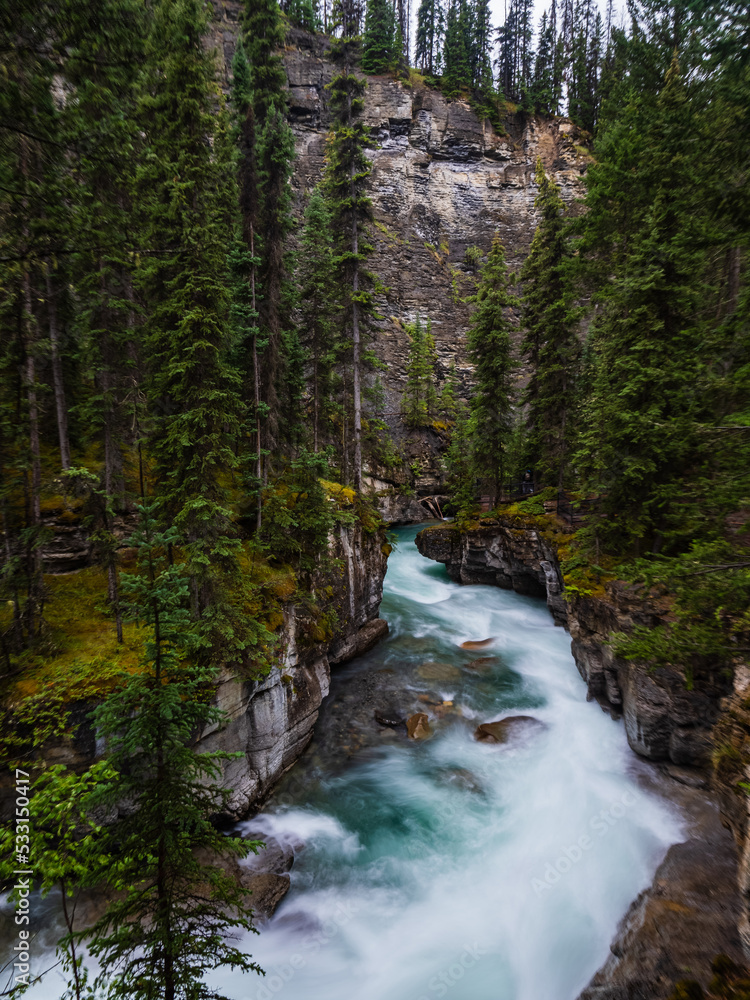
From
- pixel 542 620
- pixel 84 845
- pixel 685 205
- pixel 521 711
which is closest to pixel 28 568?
pixel 84 845

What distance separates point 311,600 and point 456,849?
631cm

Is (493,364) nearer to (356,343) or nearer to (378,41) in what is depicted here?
(356,343)

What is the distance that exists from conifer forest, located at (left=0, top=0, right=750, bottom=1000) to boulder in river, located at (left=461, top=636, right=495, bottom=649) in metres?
0.21

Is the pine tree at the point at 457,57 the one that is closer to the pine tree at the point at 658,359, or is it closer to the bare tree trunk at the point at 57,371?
the pine tree at the point at 658,359

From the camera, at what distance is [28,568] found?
782 centimetres

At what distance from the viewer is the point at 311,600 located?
11531 mm

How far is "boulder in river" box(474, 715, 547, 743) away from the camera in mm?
11531

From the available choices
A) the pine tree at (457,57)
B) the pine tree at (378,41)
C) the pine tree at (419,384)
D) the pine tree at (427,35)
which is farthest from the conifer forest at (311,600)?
the pine tree at (427,35)

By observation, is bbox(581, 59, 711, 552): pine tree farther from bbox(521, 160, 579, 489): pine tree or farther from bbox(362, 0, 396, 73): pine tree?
bbox(362, 0, 396, 73): pine tree

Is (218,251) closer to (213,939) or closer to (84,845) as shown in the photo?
(84,845)

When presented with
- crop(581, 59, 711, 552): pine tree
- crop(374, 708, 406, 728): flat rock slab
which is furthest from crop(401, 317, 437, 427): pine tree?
crop(374, 708, 406, 728): flat rock slab

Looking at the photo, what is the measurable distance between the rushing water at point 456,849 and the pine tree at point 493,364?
1237 cm

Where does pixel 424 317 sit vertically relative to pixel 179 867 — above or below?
above

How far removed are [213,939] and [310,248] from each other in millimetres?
21280
